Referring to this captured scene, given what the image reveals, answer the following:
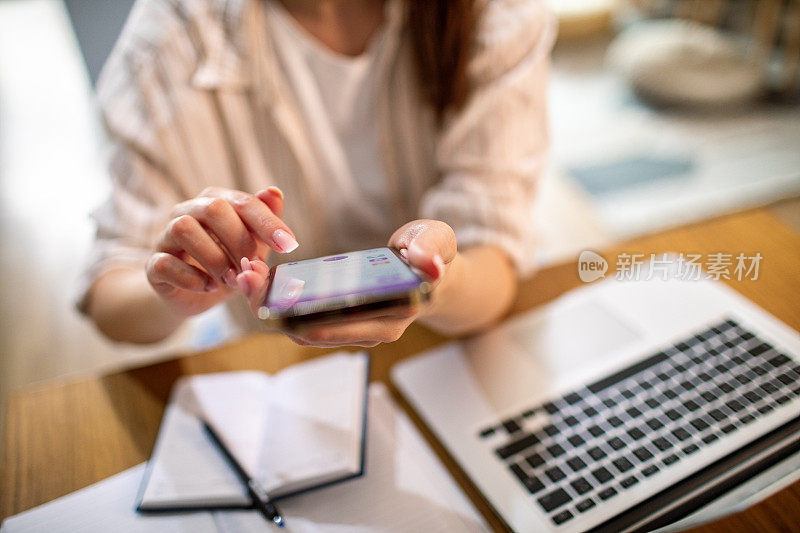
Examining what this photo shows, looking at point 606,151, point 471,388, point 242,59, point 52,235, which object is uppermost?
point 242,59

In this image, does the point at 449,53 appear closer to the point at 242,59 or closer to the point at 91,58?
the point at 242,59

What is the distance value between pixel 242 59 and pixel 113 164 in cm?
17

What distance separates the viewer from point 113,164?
21.4 inches

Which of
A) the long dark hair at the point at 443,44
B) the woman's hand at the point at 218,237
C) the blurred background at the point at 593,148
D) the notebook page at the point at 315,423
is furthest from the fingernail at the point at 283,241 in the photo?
the blurred background at the point at 593,148

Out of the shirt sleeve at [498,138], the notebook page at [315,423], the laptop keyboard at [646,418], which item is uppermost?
the shirt sleeve at [498,138]

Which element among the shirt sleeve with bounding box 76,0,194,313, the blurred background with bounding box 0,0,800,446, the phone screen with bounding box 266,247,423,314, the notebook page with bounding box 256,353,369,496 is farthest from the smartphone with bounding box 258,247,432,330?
the blurred background with bounding box 0,0,800,446

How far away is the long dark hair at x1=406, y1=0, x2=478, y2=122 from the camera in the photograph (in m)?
0.52

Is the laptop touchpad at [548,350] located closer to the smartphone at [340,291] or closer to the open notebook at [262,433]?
the open notebook at [262,433]

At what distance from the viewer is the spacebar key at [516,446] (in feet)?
1.35

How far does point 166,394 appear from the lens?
522 mm

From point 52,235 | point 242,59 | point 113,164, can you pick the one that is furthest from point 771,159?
point 52,235

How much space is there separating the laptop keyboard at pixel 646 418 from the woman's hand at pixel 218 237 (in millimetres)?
234

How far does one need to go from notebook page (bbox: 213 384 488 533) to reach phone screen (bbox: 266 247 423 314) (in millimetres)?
202

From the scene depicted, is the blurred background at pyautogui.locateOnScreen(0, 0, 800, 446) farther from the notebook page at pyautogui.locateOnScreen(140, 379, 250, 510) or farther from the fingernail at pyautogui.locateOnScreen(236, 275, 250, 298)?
the fingernail at pyautogui.locateOnScreen(236, 275, 250, 298)
